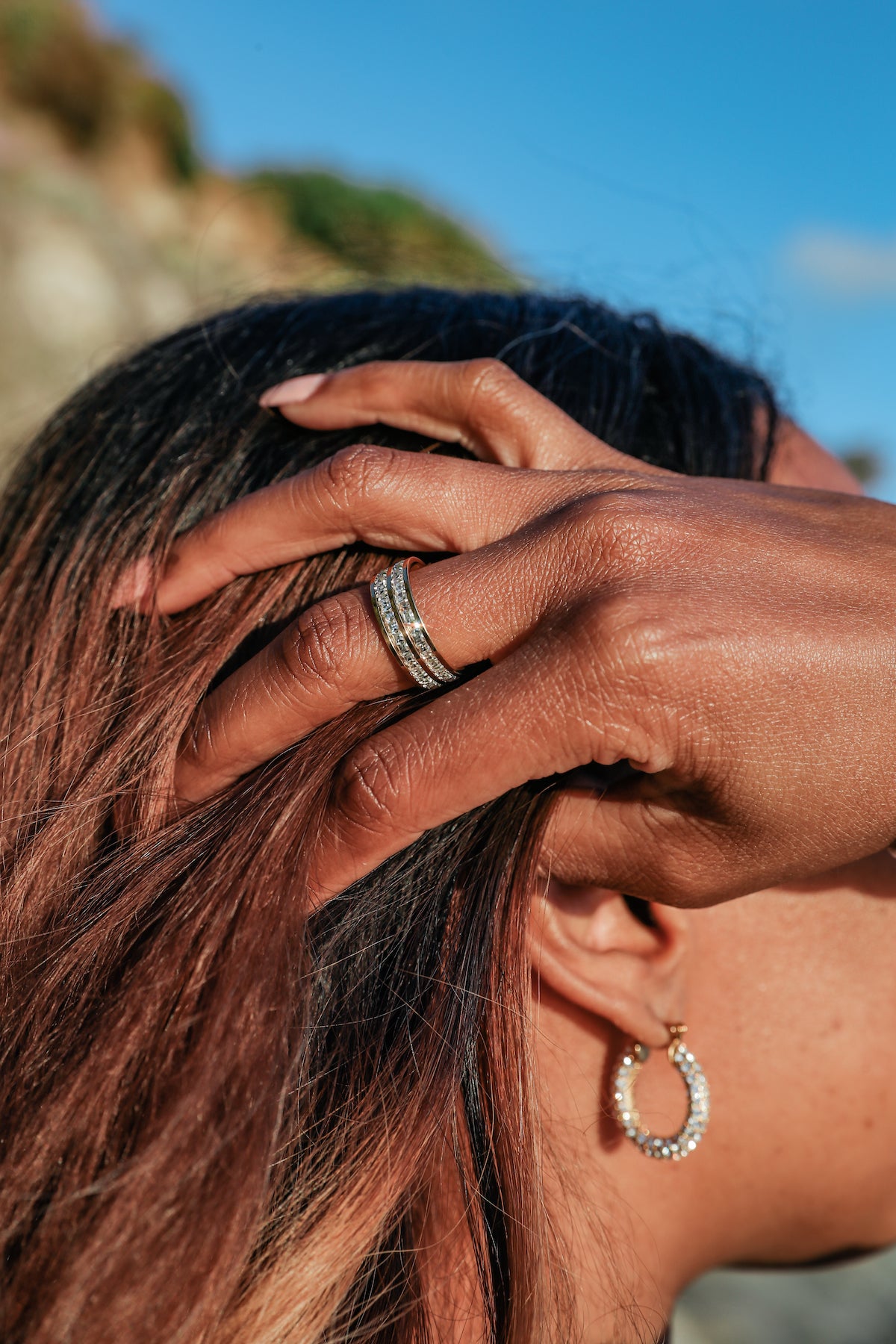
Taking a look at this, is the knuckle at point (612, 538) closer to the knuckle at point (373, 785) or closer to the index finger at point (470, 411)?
the index finger at point (470, 411)

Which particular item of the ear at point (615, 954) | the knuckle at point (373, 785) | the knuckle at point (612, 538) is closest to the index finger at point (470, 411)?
the knuckle at point (612, 538)

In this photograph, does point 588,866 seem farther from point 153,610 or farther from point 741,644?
point 153,610

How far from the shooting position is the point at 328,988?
1238 millimetres

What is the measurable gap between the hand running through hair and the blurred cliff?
177cm

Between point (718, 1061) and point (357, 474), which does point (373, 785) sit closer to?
point (357, 474)

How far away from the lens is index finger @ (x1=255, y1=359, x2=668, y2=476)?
51.6 inches

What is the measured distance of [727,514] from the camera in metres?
1.16

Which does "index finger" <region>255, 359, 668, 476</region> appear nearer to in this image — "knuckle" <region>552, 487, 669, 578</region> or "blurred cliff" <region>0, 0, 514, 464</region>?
"knuckle" <region>552, 487, 669, 578</region>

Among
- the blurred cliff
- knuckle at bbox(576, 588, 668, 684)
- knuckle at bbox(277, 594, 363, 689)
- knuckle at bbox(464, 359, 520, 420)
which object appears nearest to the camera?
knuckle at bbox(576, 588, 668, 684)

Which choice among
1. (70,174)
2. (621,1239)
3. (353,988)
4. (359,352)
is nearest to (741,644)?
(353,988)

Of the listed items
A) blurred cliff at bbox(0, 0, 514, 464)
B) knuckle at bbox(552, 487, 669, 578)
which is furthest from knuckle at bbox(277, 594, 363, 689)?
blurred cliff at bbox(0, 0, 514, 464)

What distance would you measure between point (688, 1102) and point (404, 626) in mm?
889

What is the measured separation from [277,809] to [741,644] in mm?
570

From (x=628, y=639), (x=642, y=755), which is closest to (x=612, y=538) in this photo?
(x=628, y=639)
